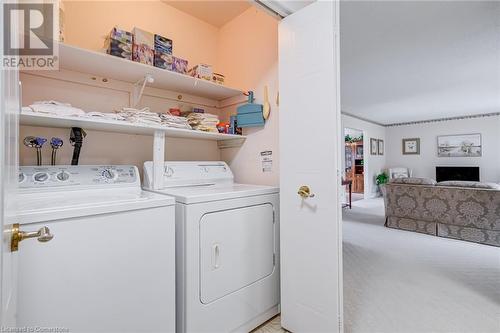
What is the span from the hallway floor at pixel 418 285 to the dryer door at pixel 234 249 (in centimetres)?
46

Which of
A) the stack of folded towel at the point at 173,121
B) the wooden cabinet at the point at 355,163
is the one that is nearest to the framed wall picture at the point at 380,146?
the wooden cabinet at the point at 355,163

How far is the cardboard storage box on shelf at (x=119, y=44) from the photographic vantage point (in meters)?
1.56

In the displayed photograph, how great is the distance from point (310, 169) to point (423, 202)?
3.34m

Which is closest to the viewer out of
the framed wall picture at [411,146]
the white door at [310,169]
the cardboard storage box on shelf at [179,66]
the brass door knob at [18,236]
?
the brass door knob at [18,236]

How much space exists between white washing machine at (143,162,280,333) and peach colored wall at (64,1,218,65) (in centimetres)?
105

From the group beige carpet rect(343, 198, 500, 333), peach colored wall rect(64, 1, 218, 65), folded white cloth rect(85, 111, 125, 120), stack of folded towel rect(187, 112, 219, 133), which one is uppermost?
peach colored wall rect(64, 1, 218, 65)

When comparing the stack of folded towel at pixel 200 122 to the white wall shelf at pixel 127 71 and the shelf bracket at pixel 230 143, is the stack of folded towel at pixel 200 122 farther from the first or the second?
the shelf bracket at pixel 230 143

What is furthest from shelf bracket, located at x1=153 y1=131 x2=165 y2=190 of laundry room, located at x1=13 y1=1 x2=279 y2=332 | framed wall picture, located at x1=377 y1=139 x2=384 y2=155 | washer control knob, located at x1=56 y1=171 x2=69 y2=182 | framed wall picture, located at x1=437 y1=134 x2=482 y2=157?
framed wall picture, located at x1=437 y1=134 x2=482 y2=157

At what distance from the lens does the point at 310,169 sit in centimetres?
148

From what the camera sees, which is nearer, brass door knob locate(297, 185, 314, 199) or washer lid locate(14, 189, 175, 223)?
washer lid locate(14, 189, 175, 223)

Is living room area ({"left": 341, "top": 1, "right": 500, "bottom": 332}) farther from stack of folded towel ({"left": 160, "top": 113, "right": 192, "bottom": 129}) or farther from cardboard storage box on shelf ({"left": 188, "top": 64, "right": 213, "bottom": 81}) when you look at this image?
stack of folded towel ({"left": 160, "top": 113, "right": 192, "bottom": 129})

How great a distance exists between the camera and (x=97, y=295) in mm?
1040

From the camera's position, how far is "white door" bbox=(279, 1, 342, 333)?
54.4 inches

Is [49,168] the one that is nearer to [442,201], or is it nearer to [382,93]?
[442,201]
